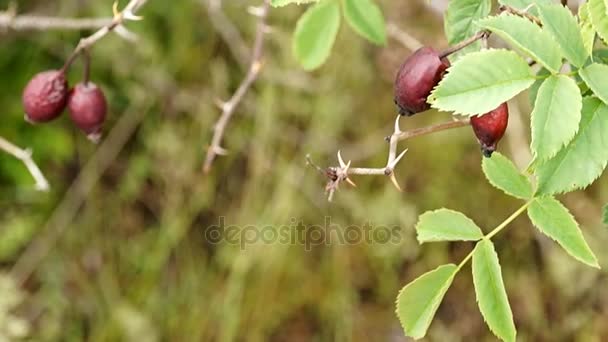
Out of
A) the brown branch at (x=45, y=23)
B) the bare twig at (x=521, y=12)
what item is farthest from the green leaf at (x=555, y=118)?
the brown branch at (x=45, y=23)

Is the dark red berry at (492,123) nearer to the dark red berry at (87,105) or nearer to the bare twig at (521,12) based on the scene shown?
the bare twig at (521,12)

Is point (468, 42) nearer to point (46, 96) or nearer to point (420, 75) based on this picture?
point (420, 75)

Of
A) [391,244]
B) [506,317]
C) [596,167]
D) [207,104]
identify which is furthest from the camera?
[207,104]

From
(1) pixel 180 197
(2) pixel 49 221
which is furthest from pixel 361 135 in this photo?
(2) pixel 49 221

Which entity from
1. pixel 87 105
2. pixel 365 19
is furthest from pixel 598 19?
pixel 87 105

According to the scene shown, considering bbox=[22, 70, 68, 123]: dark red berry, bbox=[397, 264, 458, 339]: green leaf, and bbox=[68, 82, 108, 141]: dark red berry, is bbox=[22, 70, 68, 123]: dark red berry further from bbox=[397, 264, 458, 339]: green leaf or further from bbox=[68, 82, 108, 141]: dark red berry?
bbox=[397, 264, 458, 339]: green leaf

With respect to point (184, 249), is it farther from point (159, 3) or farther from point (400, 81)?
point (400, 81)
